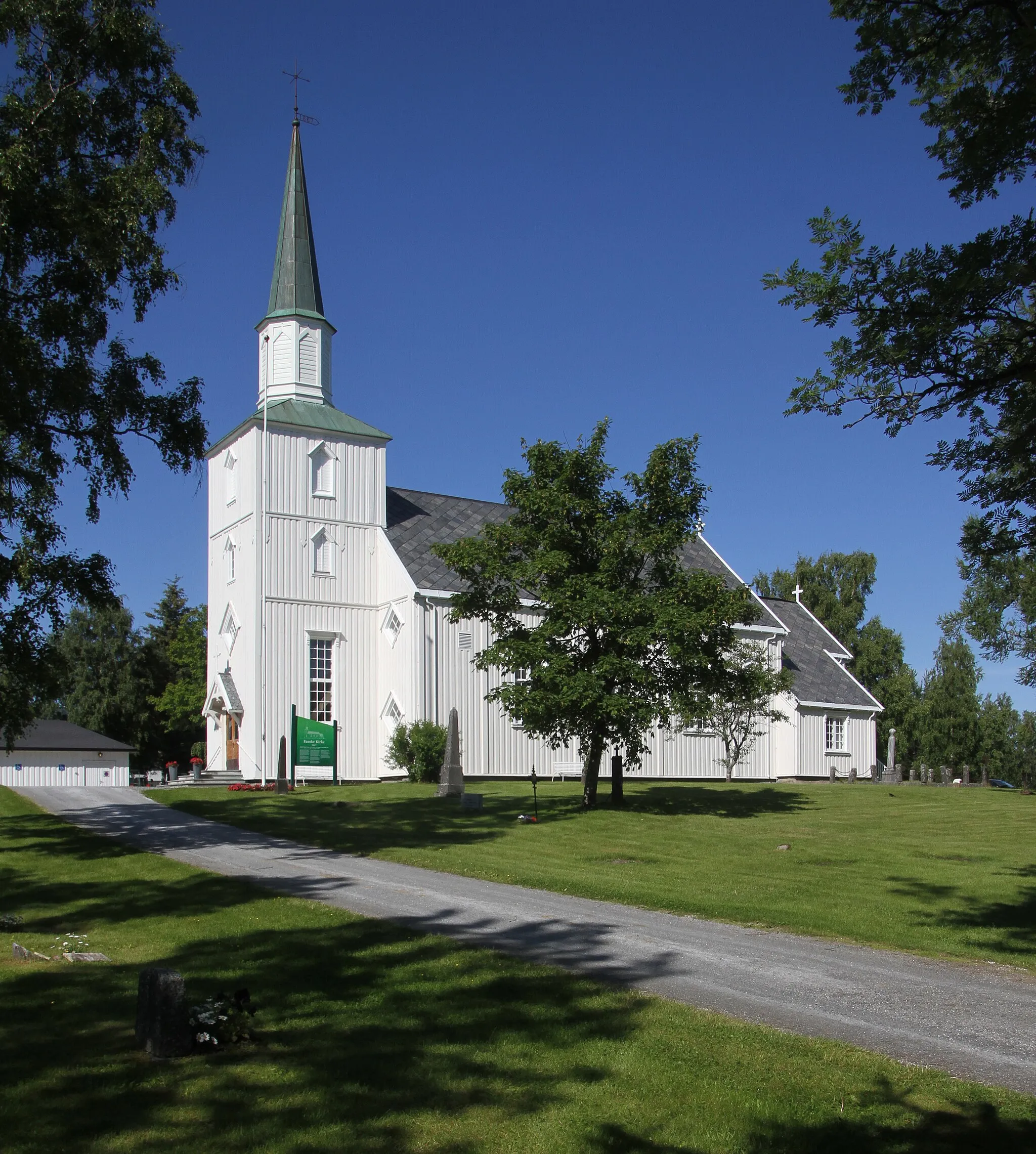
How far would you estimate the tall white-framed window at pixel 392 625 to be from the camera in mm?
36156

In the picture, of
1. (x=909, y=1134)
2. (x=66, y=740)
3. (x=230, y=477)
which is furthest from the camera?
(x=66, y=740)

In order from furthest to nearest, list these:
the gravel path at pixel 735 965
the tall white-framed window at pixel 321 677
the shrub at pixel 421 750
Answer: the tall white-framed window at pixel 321 677, the shrub at pixel 421 750, the gravel path at pixel 735 965

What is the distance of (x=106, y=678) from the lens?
60094 millimetres

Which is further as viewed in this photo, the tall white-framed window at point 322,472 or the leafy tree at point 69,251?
the tall white-framed window at point 322,472

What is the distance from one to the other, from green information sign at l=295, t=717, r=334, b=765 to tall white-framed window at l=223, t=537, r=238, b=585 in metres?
7.56

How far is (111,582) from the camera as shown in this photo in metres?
17.6

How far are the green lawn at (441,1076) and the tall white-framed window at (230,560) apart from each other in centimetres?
2866

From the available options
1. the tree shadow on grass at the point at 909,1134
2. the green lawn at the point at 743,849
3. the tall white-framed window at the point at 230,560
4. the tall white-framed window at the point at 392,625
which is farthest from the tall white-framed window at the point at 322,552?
the tree shadow on grass at the point at 909,1134

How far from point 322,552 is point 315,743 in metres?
7.55

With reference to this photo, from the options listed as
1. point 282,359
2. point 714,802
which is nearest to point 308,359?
point 282,359

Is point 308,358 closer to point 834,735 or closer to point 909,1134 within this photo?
point 834,735

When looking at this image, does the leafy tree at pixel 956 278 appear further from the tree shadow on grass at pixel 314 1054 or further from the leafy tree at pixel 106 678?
the leafy tree at pixel 106 678

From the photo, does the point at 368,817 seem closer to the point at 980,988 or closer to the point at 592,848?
the point at 592,848

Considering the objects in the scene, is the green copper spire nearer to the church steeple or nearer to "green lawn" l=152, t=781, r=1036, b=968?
the church steeple
